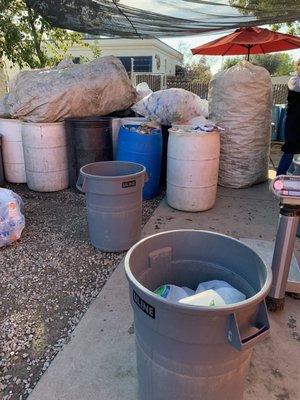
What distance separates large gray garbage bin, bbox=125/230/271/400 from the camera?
0.94 metres

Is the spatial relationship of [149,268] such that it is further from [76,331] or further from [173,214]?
[173,214]

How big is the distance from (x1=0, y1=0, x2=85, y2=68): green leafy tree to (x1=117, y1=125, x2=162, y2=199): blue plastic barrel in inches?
108

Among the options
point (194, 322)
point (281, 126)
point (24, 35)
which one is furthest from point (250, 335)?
point (281, 126)

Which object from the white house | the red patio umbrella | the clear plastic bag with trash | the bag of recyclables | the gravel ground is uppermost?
the white house

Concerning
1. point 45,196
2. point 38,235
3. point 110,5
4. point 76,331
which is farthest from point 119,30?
point 76,331

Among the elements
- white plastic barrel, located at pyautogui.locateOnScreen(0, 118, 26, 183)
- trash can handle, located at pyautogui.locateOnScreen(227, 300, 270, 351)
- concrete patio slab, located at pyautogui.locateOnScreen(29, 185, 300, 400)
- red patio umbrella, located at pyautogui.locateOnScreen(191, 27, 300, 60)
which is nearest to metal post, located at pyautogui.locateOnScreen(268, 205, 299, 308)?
concrete patio slab, located at pyautogui.locateOnScreen(29, 185, 300, 400)

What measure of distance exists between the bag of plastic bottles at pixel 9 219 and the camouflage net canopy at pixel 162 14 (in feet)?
7.36

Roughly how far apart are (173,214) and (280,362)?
1.95 meters

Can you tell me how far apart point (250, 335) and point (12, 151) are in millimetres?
3853

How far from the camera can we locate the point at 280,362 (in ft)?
5.39

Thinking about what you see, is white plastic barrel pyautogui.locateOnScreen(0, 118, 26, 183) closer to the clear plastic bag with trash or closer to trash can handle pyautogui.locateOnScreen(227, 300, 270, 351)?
the clear plastic bag with trash

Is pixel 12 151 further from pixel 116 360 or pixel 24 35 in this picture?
pixel 116 360

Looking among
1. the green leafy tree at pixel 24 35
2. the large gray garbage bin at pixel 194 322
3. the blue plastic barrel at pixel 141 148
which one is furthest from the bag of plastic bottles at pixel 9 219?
the green leafy tree at pixel 24 35

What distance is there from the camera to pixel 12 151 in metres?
4.12
